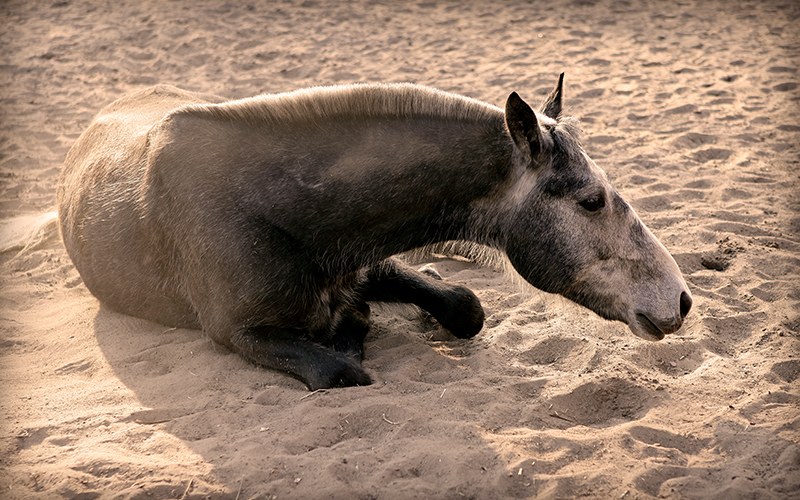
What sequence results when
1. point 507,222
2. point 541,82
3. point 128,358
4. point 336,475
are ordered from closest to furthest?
point 336,475 → point 507,222 → point 128,358 → point 541,82

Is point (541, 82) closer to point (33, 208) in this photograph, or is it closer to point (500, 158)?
point (500, 158)

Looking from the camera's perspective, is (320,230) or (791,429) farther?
(320,230)

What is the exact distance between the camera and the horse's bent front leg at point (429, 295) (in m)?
4.17

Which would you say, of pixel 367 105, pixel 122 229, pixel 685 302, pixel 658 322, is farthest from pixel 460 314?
pixel 122 229

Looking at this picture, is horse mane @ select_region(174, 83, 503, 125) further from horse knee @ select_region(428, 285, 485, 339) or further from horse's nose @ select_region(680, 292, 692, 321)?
horse's nose @ select_region(680, 292, 692, 321)

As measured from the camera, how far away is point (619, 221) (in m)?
3.50

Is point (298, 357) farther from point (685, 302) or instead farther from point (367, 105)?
point (685, 302)

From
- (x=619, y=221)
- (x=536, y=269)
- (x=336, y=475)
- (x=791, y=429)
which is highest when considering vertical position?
(x=619, y=221)

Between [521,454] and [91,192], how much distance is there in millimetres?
3305

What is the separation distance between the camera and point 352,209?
3504 millimetres

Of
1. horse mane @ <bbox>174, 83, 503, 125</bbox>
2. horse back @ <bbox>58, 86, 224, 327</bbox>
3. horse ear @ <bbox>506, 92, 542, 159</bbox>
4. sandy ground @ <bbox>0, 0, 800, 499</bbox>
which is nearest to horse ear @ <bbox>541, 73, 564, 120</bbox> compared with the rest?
horse mane @ <bbox>174, 83, 503, 125</bbox>

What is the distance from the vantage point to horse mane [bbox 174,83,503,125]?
3467 millimetres

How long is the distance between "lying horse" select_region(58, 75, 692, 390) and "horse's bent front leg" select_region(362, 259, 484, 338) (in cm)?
38

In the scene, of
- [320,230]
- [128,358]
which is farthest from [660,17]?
[128,358]
